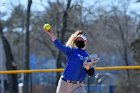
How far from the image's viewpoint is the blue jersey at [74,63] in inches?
317

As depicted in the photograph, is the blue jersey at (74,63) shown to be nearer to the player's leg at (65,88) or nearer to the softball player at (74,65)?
the softball player at (74,65)

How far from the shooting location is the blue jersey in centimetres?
805

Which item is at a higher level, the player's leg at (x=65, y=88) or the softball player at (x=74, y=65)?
the softball player at (x=74, y=65)

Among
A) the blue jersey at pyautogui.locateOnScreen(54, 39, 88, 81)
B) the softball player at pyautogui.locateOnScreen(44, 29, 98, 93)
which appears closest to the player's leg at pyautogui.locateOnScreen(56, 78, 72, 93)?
the softball player at pyautogui.locateOnScreen(44, 29, 98, 93)

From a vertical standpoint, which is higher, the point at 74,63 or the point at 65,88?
the point at 74,63

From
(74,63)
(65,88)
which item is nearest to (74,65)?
(74,63)

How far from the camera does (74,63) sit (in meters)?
8.07

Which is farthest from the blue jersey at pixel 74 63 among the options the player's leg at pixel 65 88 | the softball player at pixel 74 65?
the player's leg at pixel 65 88

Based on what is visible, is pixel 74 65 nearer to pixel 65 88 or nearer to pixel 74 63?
pixel 74 63

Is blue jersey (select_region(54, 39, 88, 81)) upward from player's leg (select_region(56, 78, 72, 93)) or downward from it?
upward

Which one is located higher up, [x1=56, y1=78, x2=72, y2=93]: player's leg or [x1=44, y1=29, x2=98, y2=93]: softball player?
[x1=44, y1=29, x2=98, y2=93]: softball player

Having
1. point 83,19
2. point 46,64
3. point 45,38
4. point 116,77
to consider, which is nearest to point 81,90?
point 116,77

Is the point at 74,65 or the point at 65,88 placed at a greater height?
the point at 74,65

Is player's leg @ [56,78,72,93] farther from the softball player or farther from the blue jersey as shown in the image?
the blue jersey
